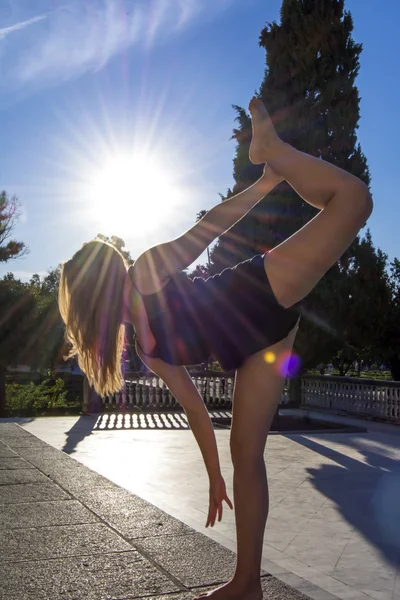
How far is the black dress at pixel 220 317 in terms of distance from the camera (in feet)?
7.47

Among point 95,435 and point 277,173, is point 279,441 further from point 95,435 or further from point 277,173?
point 277,173

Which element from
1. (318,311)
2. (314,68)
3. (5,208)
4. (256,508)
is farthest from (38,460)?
(5,208)

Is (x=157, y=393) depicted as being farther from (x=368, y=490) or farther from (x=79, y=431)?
(x=368, y=490)

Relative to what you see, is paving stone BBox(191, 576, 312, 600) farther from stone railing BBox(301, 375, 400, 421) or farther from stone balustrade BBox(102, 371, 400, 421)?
stone railing BBox(301, 375, 400, 421)

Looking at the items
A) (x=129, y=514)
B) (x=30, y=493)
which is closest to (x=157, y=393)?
A: (x=30, y=493)

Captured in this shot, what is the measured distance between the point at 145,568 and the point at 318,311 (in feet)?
39.5

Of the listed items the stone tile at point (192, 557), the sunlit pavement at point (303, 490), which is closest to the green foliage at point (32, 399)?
the sunlit pavement at point (303, 490)

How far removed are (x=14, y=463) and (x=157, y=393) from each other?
8519 mm

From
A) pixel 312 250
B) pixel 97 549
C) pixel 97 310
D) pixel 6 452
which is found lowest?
pixel 97 549

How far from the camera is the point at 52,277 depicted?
1992 inches

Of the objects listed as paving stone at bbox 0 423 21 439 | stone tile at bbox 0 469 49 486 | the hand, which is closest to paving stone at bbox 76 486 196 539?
stone tile at bbox 0 469 49 486

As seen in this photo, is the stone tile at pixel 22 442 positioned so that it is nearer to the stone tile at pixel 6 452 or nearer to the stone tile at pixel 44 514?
the stone tile at pixel 6 452

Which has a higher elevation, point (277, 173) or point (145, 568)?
point (277, 173)

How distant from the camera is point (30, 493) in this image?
5.02 meters
